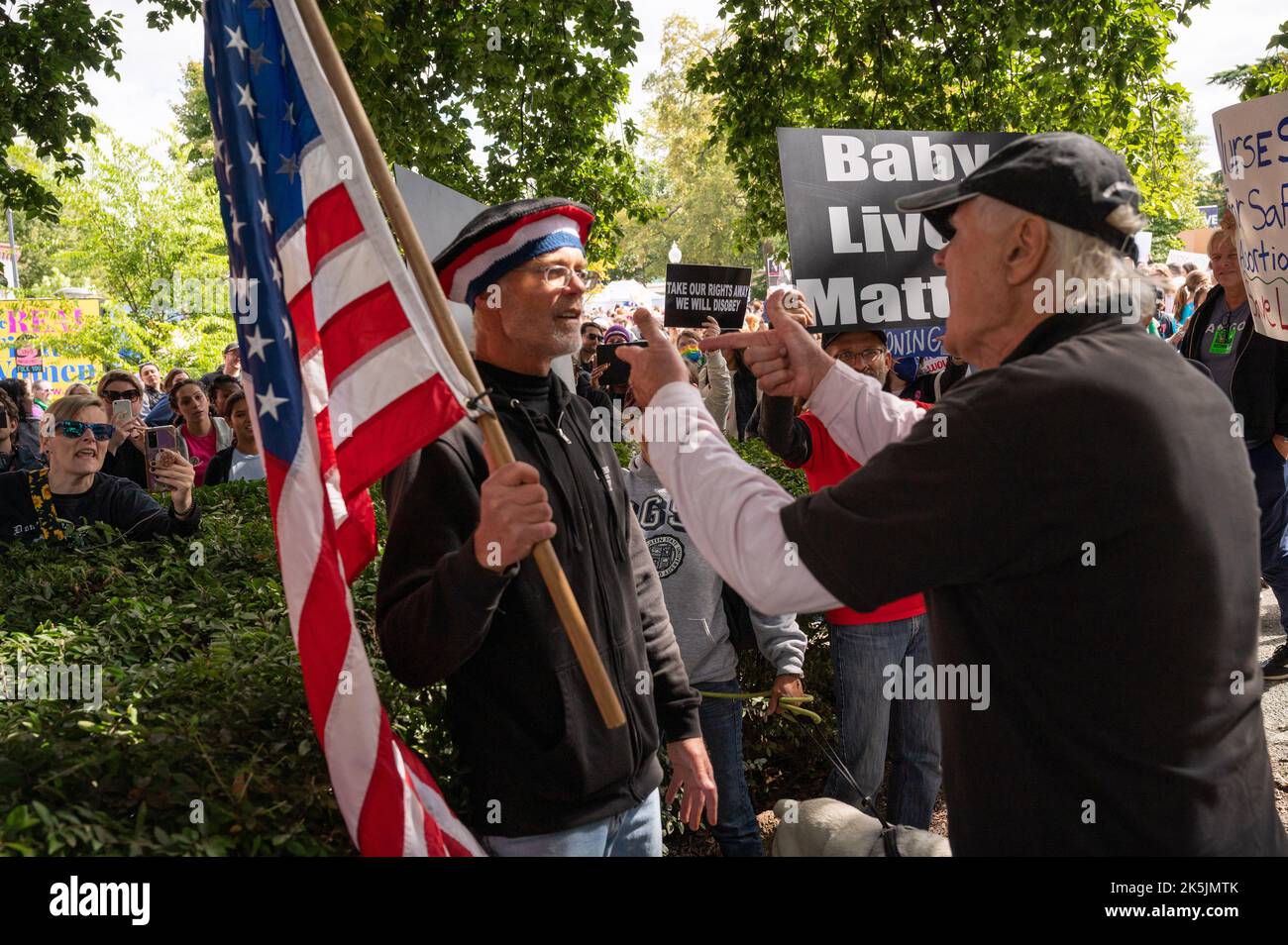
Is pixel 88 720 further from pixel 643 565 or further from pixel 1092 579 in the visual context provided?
pixel 1092 579

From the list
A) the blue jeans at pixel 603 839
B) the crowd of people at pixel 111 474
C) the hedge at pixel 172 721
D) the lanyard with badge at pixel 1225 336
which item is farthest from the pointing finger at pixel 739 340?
the lanyard with badge at pixel 1225 336

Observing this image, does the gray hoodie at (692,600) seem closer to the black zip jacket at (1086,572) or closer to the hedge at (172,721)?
the hedge at (172,721)

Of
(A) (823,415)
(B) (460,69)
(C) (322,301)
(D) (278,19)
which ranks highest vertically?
(B) (460,69)

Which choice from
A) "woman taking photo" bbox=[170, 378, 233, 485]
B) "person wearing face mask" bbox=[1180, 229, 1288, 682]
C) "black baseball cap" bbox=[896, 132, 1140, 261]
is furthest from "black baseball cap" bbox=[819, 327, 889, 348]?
"woman taking photo" bbox=[170, 378, 233, 485]

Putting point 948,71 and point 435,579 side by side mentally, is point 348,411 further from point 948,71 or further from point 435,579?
point 948,71

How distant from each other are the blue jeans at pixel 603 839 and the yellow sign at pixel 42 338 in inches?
980

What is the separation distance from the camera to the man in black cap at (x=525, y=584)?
90.4 inches

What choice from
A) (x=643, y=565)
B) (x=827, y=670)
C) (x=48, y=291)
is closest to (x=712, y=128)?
(x=827, y=670)

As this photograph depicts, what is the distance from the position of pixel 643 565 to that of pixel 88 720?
4.68 ft

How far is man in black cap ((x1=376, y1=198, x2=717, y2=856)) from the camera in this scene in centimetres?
230

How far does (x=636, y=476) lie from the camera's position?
425cm

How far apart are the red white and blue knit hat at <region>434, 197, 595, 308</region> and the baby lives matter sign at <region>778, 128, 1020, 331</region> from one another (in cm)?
324

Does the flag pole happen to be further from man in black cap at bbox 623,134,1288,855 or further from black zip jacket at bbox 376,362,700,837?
man in black cap at bbox 623,134,1288,855

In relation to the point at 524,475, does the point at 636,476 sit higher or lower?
higher
